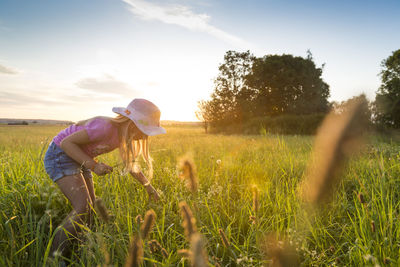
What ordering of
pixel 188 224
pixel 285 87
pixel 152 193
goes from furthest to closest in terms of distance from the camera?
pixel 285 87
pixel 152 193
pixel 188 224

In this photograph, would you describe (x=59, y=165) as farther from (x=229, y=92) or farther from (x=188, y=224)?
(x=229, y=92)

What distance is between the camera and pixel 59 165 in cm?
282

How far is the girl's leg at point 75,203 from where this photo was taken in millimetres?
2275

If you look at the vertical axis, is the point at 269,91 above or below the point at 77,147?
above

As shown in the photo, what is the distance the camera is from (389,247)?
1718 millimetres

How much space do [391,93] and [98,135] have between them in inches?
1227

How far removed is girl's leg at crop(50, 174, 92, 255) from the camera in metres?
2.28

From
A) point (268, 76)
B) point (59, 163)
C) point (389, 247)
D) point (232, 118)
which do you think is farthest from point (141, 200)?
point (268, 76)

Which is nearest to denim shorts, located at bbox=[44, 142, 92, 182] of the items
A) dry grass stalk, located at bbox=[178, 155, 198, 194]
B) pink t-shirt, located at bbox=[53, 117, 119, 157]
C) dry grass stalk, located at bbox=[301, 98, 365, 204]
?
pink t-shirt, located at bbox=[53, 117, 119, 157]

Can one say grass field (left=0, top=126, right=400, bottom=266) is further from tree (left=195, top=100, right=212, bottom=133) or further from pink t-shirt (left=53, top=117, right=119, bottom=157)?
tree (left=195, top=100, right=212, bottom=133)

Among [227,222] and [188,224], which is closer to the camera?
[188,224]

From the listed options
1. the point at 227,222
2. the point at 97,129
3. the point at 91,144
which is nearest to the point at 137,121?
the point at 97,129

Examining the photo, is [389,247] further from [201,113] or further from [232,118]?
[201,113]

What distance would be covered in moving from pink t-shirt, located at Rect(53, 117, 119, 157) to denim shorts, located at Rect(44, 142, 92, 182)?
15 cm
